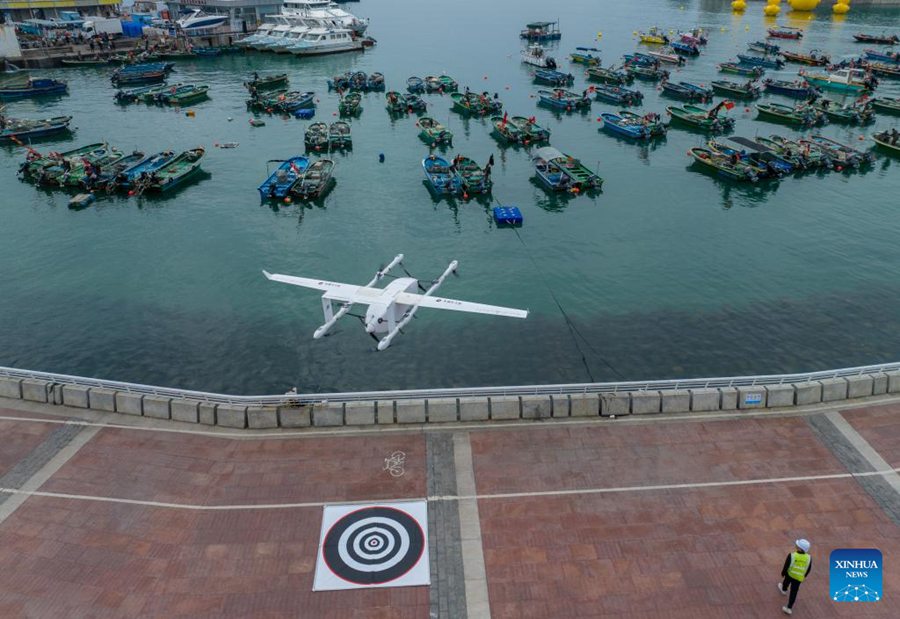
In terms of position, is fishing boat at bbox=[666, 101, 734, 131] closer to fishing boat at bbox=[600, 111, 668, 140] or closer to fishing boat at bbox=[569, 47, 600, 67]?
fishing boat at bbox=[600, 111, 668, 140]

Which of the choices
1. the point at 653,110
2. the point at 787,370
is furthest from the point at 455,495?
the point at 653,110

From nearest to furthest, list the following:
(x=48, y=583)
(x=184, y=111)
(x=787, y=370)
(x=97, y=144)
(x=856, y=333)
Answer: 1. (x=48, y=583)
2. (x=787, y=370)
3. (x=856, y=333)
4. (x=97, y=144)
5. (x=184, y=111)

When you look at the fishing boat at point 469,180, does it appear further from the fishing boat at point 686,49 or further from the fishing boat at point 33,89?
the fishing boat at point 686,49

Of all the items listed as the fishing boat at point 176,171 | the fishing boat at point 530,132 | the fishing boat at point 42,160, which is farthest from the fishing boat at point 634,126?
the fishing boat at point 42,160

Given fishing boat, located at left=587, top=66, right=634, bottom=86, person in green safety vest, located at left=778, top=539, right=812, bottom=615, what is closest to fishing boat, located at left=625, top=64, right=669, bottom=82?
fishing boat, located at left=587, top=66, right=634, bottom=86

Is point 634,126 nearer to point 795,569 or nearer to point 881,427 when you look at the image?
point 881,427

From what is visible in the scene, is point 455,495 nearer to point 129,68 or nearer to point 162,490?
point 162,490

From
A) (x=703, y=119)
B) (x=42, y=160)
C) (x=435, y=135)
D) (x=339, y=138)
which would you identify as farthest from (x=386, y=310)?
(x=703, y=119)
